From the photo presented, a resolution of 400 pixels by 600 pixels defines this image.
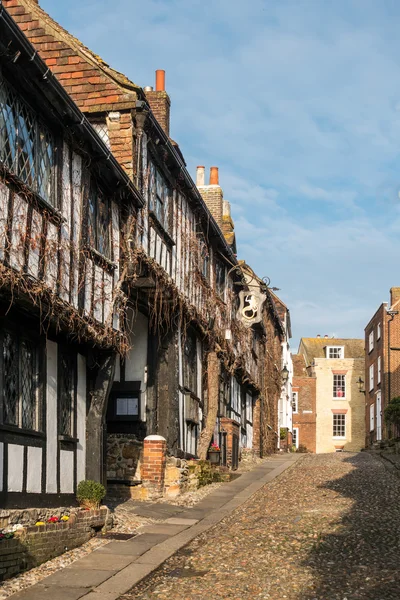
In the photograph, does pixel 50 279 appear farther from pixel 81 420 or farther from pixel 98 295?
pixel 81 420

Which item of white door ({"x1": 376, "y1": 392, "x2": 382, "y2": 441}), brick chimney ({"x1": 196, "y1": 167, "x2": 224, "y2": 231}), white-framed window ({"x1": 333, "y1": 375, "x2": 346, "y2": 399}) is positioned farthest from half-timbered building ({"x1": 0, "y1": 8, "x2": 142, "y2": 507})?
white-framed window ({"x1": 333, "y1": 375, "x2": 346, "y2": 399})

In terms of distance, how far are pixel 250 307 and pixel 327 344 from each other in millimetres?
39057

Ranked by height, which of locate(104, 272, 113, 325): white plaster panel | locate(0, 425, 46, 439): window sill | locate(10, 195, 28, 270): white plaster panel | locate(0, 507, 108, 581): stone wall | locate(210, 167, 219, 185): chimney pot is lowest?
locate(0, 507, 108, 581): stone wall

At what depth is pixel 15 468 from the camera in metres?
10.3

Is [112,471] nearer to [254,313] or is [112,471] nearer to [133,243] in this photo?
[133,243]

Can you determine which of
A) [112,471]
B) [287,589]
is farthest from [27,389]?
[112,471]

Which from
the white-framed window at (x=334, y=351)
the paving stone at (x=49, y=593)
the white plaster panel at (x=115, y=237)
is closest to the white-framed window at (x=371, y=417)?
the white-framed window at (x=334, y=351)

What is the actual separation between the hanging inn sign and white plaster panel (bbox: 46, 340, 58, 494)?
14331 mm

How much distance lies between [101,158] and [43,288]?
2.97 meters

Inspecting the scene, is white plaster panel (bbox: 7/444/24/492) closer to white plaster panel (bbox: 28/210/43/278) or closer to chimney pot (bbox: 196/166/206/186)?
white plaster panel (bbox: 28/210/43/278)

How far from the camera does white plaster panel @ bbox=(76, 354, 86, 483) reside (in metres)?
12.5

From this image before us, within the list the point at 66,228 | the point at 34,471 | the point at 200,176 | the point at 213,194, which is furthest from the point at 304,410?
the point at 34,471

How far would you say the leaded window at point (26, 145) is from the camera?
998 centimetres

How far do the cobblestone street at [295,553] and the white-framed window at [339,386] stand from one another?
41570mm
